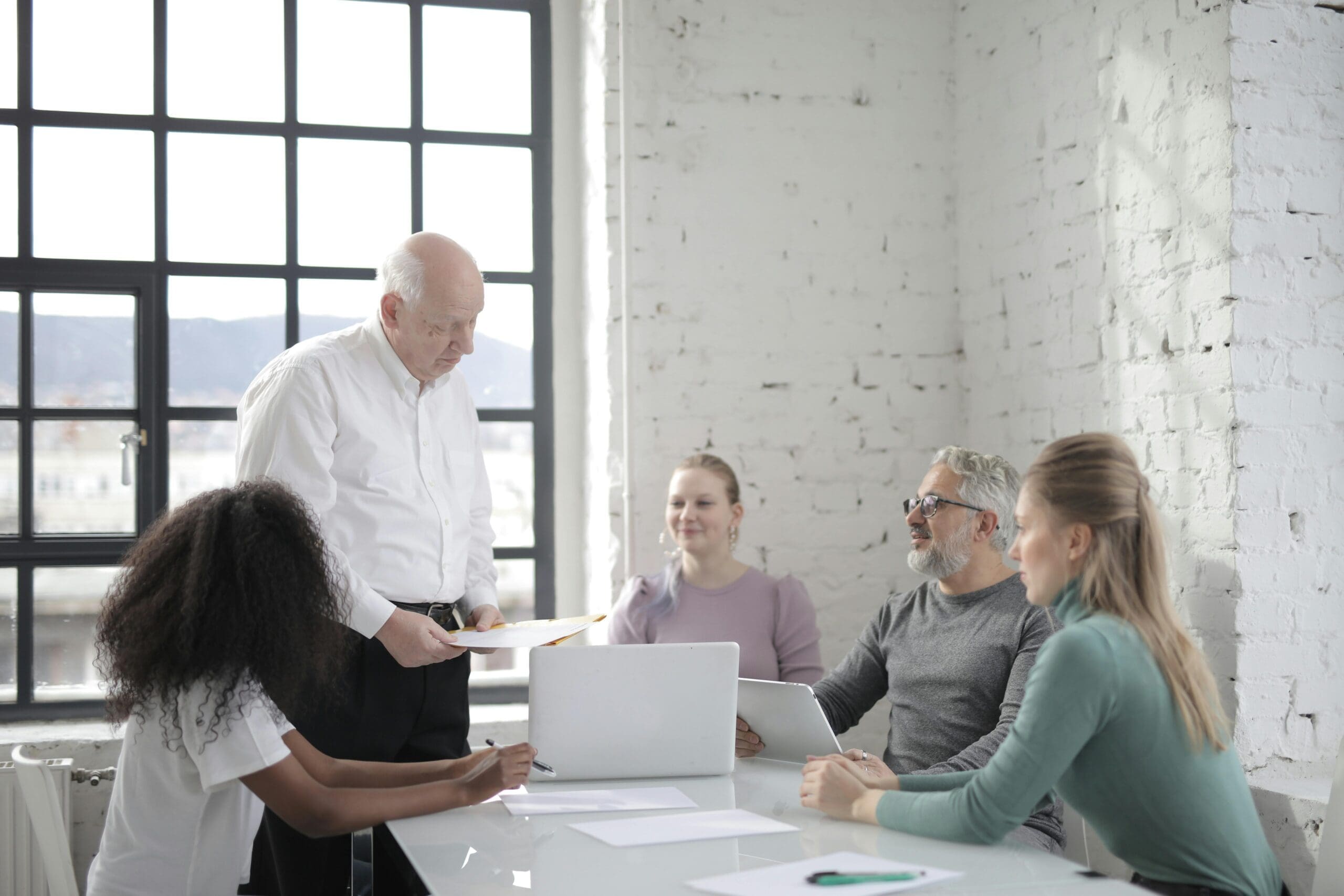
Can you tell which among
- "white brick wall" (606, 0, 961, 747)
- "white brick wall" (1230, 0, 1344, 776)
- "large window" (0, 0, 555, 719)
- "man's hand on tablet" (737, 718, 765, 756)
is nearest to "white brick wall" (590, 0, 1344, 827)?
"white brick wall" (606, 0, 961, 747)

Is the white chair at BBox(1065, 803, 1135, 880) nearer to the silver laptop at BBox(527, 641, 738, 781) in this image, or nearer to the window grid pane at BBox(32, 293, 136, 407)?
the silver laptop at BBox(527, 641, 738, 781)

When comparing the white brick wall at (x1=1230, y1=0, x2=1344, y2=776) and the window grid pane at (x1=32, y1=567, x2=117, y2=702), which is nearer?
the white brick wall at (x1=1230, y1=0, x2=1344, y2=776)

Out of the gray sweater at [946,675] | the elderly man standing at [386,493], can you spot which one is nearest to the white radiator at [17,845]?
the elderly man standing at [386,493]

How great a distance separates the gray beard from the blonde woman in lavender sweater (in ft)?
2.37

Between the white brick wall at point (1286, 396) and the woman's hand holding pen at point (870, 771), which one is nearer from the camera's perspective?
the woman's hand holding pen at point (870, 771)

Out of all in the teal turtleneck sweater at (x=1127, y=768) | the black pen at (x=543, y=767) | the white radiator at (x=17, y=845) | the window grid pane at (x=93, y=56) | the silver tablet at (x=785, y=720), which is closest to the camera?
the teal turtleneck sweater at (x=1127, y=768)

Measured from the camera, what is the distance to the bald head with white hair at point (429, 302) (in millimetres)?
2580

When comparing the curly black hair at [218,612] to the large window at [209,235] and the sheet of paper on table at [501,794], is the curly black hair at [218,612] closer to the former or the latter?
the sheet of paper on table at [501,794]

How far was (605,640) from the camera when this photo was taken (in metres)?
3.57

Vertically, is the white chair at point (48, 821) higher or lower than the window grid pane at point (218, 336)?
lower

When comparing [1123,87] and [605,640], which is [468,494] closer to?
[605,640]

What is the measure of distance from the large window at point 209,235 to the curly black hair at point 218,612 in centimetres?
175

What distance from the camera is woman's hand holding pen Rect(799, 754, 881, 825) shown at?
70.8 inches

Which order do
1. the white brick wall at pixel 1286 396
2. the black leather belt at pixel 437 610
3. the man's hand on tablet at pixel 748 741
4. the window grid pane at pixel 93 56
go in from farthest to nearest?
1. the window grid pane at pixel 93 56
2. the white brick wall at pixel 1286 396
3. the black leather belt at pixel 437 610
4. the man's hand on tablet at pixel 748 741
